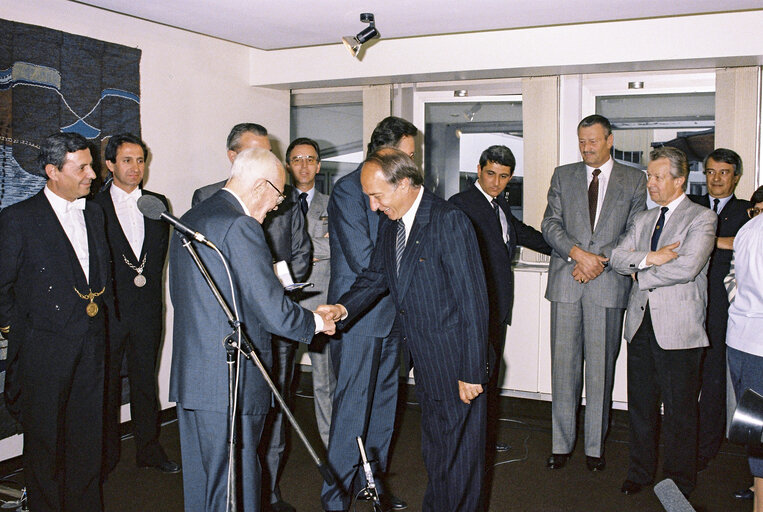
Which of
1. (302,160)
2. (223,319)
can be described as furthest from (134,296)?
(223,319)

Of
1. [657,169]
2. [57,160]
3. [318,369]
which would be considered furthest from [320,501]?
[657,169]

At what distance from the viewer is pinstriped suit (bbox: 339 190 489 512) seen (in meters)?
2.87

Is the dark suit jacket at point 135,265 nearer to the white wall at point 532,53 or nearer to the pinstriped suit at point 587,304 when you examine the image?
the white wall at point 532,53

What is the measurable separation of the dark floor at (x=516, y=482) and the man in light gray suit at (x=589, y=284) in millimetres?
217

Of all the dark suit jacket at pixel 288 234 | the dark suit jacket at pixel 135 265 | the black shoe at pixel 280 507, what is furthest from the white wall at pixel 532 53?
the black shoe at pixel 280 507

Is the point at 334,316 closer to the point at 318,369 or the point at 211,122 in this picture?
the point at 318,369

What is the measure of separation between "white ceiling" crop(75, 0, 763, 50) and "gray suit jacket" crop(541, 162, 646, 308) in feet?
3.32

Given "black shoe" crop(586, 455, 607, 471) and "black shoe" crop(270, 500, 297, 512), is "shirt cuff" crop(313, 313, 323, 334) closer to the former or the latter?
"black shoe" crop(270, 500, 297, 512)

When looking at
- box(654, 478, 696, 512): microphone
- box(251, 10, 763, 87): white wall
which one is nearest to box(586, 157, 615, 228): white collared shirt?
box(251, 10, 763, 87): white wall

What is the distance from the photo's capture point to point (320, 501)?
3.81 m

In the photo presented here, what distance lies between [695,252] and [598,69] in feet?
6.76

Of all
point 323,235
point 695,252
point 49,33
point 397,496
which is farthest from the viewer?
point 323,235

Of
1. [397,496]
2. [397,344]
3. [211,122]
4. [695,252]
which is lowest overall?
[397,496]

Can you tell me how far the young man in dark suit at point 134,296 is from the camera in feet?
13.5
